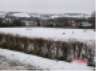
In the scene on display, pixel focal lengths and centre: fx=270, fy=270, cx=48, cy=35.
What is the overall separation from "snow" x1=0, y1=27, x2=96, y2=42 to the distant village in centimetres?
4

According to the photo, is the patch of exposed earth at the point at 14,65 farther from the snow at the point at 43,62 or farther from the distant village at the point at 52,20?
the distant village at the point at 52,20

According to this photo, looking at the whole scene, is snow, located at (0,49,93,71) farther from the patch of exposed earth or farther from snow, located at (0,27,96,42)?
snow, located at (0,27,96,42)

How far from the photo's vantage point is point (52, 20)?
242 cm

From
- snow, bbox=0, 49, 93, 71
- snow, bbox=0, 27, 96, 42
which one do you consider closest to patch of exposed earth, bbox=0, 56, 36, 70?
snow, bbox=0, 49, 93, 71

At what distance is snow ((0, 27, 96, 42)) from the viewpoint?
2389 millimetres

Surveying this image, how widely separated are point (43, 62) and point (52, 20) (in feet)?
1.26

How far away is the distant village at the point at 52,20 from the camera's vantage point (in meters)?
2.40

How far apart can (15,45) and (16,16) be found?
258 millimetres

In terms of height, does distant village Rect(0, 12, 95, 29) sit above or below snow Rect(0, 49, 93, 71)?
above

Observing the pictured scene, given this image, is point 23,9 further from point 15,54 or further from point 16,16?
point 15,54

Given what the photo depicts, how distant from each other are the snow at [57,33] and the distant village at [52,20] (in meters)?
0.04

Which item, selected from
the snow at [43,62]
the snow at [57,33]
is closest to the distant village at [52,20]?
the snow at [57,33]

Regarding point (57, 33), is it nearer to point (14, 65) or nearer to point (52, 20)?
point (52, 20)

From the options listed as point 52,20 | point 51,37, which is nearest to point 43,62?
point 51,37
